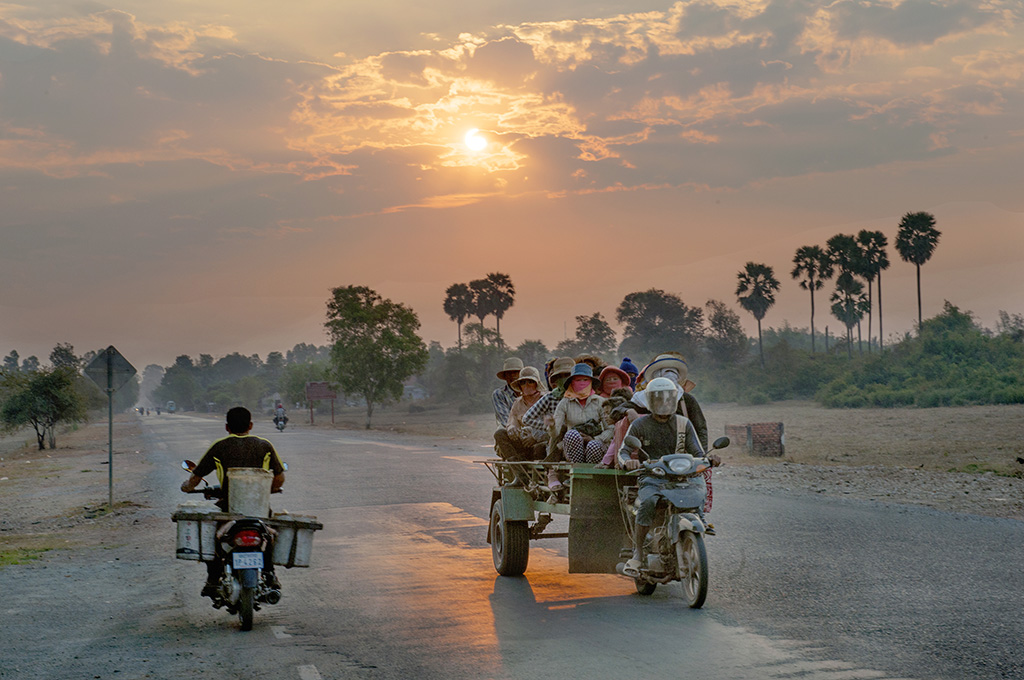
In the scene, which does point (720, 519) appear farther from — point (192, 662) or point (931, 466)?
point (931, 466)

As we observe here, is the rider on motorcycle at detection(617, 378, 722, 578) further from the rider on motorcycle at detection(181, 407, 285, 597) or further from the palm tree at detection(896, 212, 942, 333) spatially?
the palm tree at detection(896, 212, 942, 333)

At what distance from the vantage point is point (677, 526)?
795 centimetres

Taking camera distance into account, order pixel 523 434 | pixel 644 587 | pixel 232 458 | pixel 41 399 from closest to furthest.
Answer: pixel 232 458 → pixel 644 587 → pixel 523 434 → pixel 41 399

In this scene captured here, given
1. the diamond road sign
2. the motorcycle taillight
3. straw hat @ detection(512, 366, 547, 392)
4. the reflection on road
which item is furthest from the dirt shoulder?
straw hat @ detection(512, 366, 547, 392)

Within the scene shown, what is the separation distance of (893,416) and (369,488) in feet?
114

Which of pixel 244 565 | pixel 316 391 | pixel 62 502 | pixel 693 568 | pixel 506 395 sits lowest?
pixel 62 502

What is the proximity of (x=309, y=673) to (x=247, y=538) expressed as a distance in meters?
1.48

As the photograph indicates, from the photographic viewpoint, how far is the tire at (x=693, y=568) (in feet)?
25.2

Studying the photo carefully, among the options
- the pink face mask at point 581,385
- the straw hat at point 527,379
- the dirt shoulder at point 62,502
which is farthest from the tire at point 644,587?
the dirt shoulder at point 62,502

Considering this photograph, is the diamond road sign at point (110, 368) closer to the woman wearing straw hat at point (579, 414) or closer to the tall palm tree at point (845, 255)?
the woman wearing straw hat at point (579, 414)

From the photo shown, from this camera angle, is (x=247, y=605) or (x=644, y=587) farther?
(x=644, y=587)

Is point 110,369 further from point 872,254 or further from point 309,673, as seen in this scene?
point 872,254

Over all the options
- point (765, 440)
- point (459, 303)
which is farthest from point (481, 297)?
point (765, 440)

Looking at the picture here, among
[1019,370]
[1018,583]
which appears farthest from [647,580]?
[1019,370]
